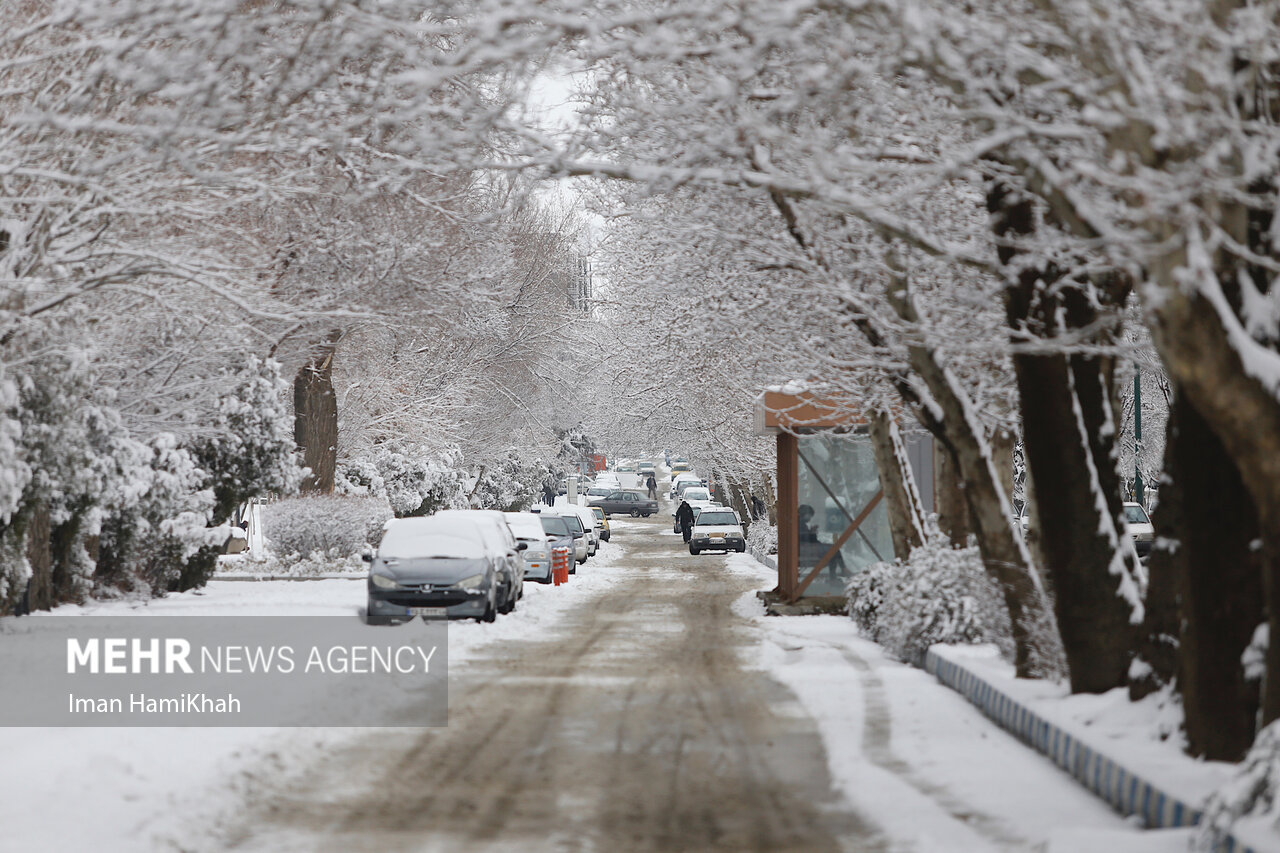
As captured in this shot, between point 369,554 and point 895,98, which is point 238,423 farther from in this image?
point 895,98

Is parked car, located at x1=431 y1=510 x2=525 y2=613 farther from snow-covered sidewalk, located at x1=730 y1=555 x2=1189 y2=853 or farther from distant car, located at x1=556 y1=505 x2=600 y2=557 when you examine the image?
distant car, located at x1=556 y1=505 x2=600 y2=557

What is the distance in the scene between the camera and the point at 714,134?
999cm

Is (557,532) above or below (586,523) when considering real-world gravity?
above

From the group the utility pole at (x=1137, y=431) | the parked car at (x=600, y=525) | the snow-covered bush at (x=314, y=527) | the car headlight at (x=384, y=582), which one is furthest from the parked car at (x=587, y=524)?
the car headlight at (x=384, y=582)

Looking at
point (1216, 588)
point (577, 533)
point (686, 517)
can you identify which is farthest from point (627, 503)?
point (1216, 588)

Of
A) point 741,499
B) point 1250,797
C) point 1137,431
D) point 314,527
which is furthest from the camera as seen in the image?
point 741,499

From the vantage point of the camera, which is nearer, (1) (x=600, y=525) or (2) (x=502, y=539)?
(2) (x=502, y=539)

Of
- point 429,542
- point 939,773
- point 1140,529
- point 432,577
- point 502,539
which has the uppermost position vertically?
point 429,542

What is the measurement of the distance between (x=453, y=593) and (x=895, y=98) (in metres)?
11.9

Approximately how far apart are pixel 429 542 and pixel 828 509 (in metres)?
7.24

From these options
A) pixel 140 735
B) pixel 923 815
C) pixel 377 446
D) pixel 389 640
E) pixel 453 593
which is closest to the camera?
pixel 923 815

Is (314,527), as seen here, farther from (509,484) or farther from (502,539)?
(509,484)

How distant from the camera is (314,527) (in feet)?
111

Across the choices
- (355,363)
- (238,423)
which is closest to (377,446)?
(355,363)
